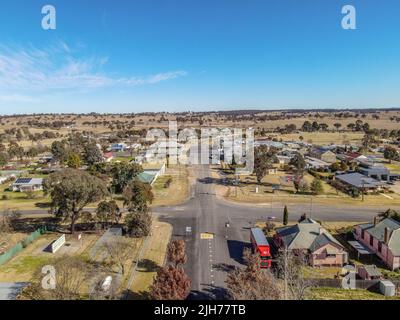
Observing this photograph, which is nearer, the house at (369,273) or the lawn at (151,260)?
the lawn at (151,260)

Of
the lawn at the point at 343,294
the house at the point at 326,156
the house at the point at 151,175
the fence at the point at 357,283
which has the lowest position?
the lawn at the point at 343,294

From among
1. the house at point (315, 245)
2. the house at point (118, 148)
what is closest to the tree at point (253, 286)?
the house at point (315, 245)

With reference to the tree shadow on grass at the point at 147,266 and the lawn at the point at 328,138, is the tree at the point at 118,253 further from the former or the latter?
the lawn at the point at 328,138

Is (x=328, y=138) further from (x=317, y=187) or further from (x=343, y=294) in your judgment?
(x=343, y=294)

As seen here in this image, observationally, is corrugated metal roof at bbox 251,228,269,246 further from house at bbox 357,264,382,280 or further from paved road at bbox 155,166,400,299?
house at bbox 357,264,382,280

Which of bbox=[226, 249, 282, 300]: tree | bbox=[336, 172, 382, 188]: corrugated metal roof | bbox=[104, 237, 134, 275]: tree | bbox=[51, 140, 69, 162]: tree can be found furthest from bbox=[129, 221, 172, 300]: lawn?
bbox=[51, 140, 69, 162]: tree

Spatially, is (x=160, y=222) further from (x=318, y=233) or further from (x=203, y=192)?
(x=318, y=233)
